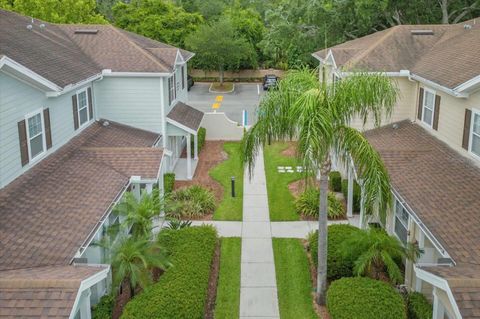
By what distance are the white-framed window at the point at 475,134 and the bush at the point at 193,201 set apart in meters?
9.51

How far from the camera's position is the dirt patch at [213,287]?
13156 mm

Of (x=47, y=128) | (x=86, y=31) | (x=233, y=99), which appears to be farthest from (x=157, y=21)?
(x=47, y=128)

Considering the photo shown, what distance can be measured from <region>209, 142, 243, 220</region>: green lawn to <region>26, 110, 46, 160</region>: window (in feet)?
19.3

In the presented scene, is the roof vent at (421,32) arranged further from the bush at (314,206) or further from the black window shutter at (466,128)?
the black window shutter at (466,128)

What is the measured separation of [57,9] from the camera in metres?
36.0

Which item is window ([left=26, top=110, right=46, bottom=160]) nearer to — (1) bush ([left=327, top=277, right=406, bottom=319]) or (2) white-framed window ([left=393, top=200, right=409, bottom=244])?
(1) bush ([left=327, top=277, right=406, bottom=319])

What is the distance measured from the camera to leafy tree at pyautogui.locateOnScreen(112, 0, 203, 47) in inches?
2128

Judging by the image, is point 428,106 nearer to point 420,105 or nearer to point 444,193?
point 420,105

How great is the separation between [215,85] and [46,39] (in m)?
34.3

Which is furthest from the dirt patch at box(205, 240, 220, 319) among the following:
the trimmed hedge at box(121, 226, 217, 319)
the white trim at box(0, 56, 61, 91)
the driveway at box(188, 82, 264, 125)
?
the driveway at box(188, 82, 264, 125)

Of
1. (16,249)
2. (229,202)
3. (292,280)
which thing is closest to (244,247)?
(292,280)

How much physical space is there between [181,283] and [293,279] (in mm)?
3715

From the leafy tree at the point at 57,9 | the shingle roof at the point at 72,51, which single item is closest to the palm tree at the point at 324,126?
the shingle roof at the point at 72,51

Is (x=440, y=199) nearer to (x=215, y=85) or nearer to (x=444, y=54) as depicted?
(x=444, y=54)
